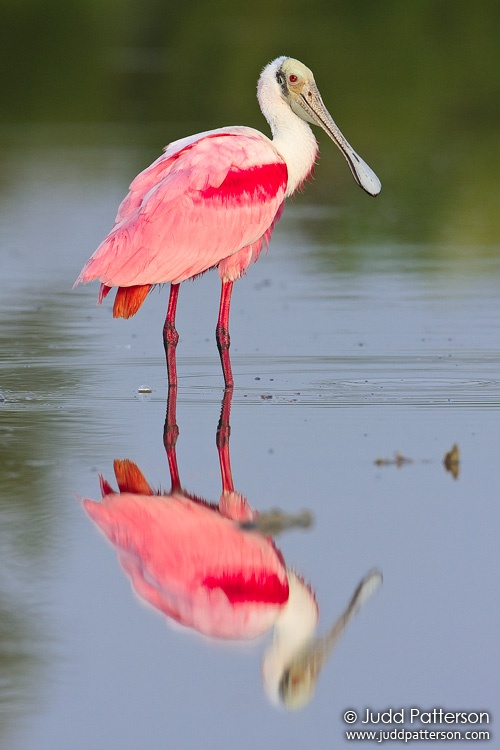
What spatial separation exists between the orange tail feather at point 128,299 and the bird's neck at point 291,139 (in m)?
1.16

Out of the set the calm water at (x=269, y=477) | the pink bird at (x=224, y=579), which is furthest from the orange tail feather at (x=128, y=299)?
the pink bird at (x=224, y=579)

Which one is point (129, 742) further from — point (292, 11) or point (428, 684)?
point (292, 11)

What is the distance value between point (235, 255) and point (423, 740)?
5.24 meters

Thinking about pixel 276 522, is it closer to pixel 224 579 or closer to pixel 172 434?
pixel 224 579

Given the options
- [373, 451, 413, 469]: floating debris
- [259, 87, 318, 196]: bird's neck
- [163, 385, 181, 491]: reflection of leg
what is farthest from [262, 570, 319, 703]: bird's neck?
[259, 87, 318, 196]: bird's neck

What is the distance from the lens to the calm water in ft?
15.0

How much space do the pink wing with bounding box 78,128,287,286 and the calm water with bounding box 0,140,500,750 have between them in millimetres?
607

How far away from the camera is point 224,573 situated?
5562 mm

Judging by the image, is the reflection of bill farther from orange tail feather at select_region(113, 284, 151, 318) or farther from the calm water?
orange tail feather at select_region(113, 284, 151, 318)

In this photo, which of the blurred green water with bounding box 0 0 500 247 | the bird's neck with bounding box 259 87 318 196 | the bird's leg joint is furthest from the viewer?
the blurred green water with bounding box 0 0 500 247

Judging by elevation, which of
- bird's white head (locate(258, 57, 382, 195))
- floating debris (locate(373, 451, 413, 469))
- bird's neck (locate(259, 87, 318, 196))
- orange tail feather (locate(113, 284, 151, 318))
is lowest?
floating debris (locate(373, 451, 413, 469))

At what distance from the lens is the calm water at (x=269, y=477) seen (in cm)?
458

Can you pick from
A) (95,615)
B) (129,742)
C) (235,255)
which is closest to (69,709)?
(129,742)

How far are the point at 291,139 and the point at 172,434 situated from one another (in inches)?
99.4
